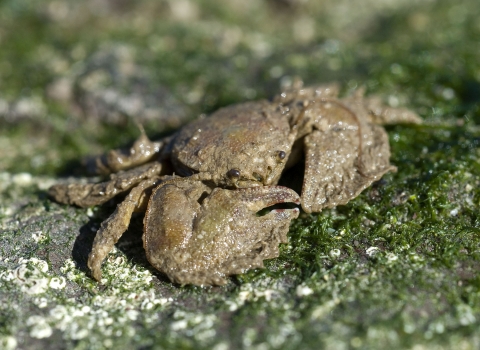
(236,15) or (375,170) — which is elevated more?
(236,15)

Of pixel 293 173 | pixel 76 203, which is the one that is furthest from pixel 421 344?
pixel 76 203

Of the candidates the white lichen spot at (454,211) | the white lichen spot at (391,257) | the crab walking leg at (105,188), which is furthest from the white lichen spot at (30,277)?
the white lichen spot at (454,211)

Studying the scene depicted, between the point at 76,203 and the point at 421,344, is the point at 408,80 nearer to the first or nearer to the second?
the point at 421,344

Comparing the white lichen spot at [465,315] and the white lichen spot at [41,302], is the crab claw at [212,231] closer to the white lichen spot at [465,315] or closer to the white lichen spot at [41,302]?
the white lichen spot at [41,302]

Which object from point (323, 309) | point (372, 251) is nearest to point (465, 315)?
point (372, 251)

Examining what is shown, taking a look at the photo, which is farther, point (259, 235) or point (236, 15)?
point (236, 15)

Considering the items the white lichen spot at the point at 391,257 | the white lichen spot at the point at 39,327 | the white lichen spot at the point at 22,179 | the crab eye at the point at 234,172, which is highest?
the crab eye at the point at 234,172

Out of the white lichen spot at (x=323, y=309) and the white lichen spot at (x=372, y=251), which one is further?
the white lichen spot at (x=372, y=251)

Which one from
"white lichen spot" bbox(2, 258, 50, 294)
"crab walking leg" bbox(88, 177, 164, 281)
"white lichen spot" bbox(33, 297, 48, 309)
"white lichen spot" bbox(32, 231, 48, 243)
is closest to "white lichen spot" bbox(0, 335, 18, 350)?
"white lichen spot" bbox(33, 297, 48, 309)
